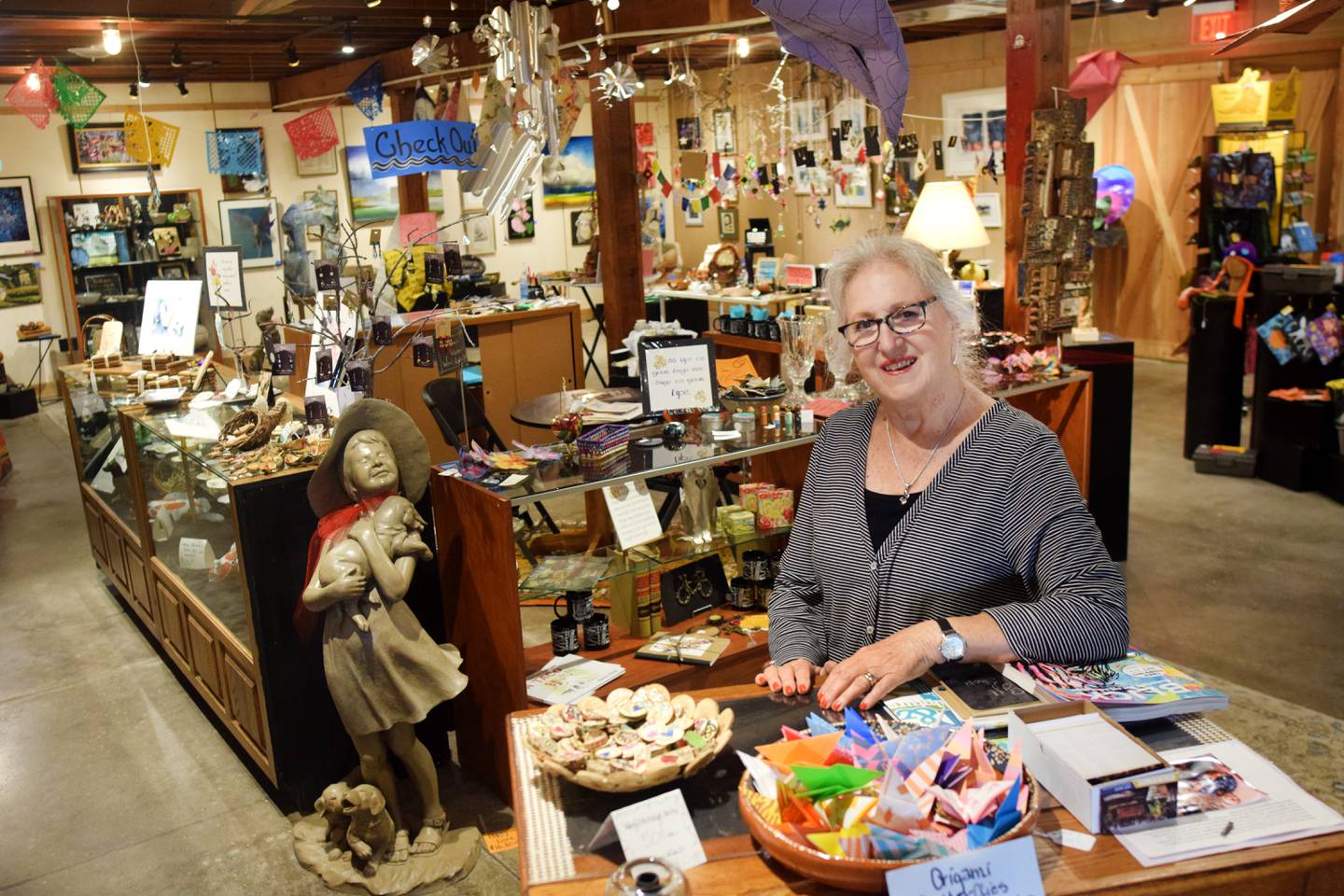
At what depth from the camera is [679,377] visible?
12.9ft

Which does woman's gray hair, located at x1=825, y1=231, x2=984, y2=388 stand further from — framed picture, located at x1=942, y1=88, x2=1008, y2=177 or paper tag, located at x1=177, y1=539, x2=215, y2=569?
framed picture, located at x1=942, y1=88, x2=1008, y2=177

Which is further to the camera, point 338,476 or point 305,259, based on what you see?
point 305,259

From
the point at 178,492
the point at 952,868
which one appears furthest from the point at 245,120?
the point at 952,868

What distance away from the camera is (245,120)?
485 inches

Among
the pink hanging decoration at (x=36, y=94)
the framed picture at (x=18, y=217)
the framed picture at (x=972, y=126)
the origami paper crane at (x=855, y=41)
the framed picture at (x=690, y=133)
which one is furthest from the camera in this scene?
the framed picture at (x=18, y=217)

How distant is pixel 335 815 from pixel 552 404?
275 cm

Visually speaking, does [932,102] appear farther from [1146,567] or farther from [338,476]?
[338,476]

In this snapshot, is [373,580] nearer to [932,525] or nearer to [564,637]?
[564,637]

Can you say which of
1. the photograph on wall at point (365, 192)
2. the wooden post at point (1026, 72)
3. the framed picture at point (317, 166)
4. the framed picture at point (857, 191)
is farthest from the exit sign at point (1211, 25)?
the framed picture at point (317, 166)

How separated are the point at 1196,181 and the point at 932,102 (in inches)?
102

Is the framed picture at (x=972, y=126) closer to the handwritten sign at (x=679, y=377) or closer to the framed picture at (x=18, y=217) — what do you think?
Result: the handwritten sign at (x=679, y=377)

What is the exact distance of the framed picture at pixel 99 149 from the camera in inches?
445

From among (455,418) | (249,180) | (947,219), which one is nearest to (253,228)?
(249,180)

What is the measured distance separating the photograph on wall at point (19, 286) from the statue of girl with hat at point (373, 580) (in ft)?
A: 31.1
